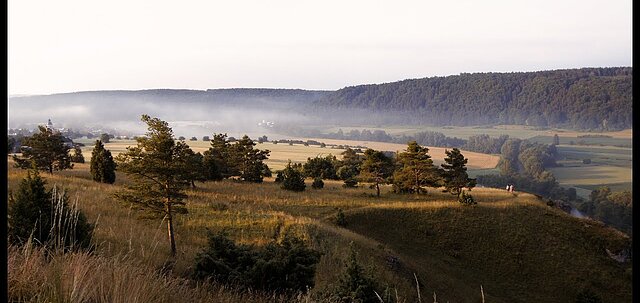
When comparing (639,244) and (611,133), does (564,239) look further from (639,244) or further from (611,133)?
(611,133)

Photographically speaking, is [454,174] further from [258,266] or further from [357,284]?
[258,266]

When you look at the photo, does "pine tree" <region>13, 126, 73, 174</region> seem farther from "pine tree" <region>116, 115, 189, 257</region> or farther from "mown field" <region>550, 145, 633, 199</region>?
"mown field" <region>550, 145, 633, 199</region>

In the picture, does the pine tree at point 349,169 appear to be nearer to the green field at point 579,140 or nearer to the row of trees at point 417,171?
the row of trees at point 417,171

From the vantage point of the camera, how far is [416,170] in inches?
1652

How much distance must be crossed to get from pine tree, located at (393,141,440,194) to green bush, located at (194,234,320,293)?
108 ft

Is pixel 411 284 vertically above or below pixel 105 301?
below

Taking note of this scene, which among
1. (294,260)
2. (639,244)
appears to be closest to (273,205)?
(294,260)

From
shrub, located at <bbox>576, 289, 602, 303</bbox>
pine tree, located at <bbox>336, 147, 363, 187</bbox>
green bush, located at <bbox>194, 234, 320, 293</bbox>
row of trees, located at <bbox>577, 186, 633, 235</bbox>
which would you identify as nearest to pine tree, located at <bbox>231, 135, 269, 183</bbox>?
pine tree, located at <bbox>336, 147, 363, 187</bbox>

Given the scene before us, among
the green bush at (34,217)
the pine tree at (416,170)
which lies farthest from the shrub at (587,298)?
the green bush at (34,217)

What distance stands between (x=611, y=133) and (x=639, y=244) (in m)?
200

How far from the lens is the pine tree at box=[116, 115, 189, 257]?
48.8 feet

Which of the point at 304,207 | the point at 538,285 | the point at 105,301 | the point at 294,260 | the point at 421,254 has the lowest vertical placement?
the point at 538,285

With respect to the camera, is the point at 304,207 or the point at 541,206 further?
the point at 541,206

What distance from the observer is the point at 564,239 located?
115ft
